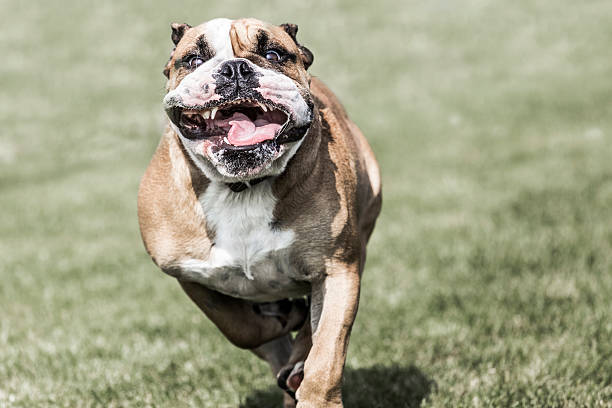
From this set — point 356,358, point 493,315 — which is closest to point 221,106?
point 356,358

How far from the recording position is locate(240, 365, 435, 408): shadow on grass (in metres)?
4.42

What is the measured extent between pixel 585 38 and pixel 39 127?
40.5 feet

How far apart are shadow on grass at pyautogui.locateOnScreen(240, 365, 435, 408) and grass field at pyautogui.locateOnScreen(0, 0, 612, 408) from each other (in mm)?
19

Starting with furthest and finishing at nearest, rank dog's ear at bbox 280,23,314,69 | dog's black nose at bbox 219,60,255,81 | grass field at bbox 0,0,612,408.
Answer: grass field at bbox 0,0,612,408 < dog's ear at bbox 280,23,314,69 < dog's black nose at bbox 219,60,255,81

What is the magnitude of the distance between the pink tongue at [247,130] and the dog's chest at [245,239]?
308 mm

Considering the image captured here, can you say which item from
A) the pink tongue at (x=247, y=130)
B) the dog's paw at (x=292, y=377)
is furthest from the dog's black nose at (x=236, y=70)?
the dog's paw at (x=292, y=377)

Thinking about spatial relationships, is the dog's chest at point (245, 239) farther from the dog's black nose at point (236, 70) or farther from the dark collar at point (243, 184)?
the dog's black nose at point (236, 70)

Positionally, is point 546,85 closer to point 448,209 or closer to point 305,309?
point 448,209

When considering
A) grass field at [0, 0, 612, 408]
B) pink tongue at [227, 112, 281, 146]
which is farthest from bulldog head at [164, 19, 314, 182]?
grass field at [0, 0, 612, 408]

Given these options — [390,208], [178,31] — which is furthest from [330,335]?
[390,208]

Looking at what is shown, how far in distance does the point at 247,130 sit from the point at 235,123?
2.5 inches

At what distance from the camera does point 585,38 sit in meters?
18.3

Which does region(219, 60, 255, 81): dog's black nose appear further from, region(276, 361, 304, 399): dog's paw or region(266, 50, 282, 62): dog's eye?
region(276, 361, 304, 399): dog's paw

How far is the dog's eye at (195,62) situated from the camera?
338cm
